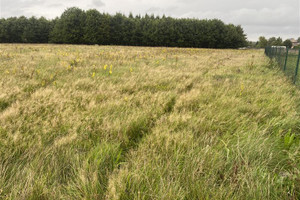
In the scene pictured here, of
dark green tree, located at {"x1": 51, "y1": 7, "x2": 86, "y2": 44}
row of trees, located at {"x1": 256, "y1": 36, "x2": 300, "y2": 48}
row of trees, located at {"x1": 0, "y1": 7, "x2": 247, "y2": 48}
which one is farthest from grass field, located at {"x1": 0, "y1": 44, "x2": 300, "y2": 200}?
row of trees, located at {"x1": 256, "y1": 36, "x2": 300, "y2": 48}

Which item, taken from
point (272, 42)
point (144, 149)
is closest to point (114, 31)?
point (144, 149)

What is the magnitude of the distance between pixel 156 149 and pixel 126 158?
0.31 m

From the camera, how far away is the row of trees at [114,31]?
146 feet

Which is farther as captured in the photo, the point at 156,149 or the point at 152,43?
the point at 152,43

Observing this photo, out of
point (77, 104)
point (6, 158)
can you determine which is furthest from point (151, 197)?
point (77, 104)

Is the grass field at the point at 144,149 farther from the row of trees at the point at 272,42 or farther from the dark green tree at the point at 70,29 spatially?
the row of trees at the point at 272,42

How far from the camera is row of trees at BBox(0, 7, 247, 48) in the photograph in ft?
146

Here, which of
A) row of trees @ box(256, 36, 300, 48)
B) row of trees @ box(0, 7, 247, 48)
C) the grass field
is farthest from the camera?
row of trees @ box(256, 36, 300, 48)

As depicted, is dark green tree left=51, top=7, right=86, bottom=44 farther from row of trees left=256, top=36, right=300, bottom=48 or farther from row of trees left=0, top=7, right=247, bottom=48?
row of trees left=256, top=36, right=300, bottom=48

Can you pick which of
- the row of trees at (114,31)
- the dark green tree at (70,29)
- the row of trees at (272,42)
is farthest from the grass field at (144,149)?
the row of trees at (272,42)

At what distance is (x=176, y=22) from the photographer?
160 feet

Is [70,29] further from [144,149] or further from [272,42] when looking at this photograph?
[272,42]

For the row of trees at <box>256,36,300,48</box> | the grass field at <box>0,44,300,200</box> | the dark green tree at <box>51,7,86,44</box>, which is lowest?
the grass field at <box>0,44,300,200</box>

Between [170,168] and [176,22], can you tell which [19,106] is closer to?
[170,168]
